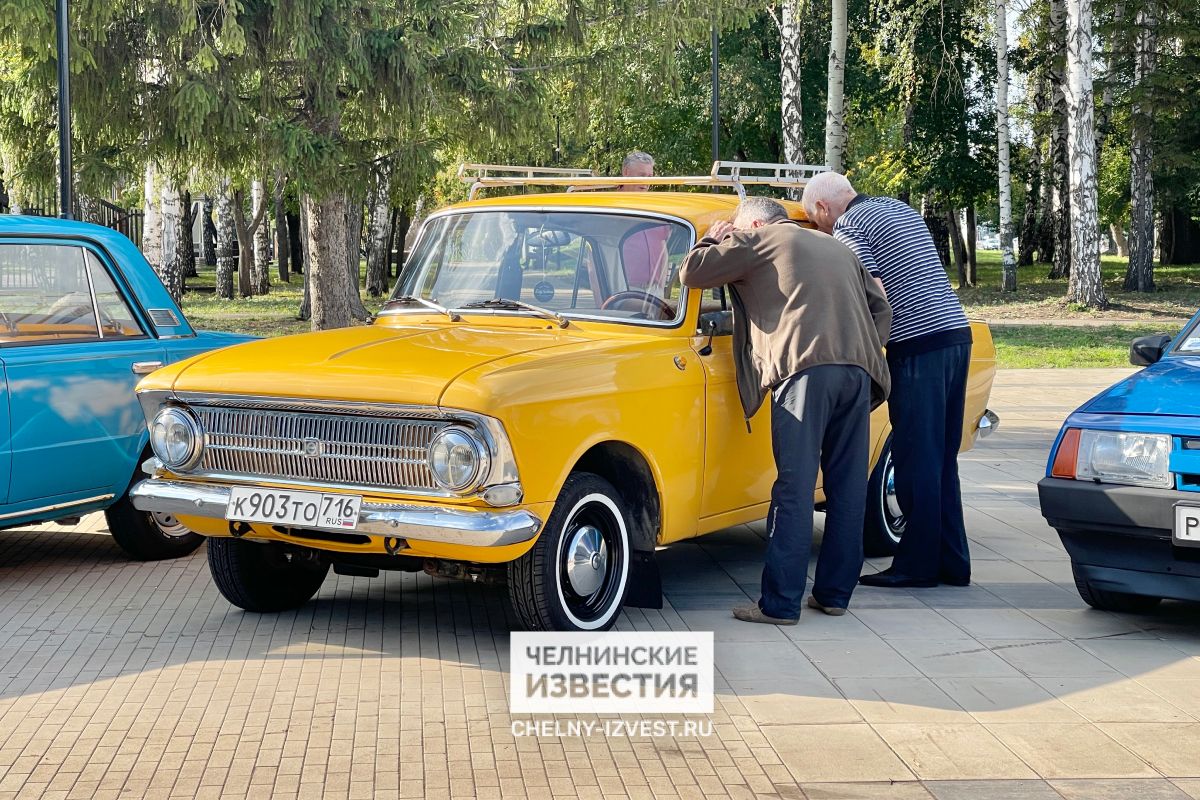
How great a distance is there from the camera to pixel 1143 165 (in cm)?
3456

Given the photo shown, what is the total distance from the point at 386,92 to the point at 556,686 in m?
15.7

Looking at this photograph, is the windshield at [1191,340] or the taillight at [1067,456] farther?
the windshield at [1191,340]

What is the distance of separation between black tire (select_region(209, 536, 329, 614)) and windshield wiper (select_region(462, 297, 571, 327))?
1421mm

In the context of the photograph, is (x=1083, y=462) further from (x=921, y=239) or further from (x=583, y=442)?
(x=583, y=442)

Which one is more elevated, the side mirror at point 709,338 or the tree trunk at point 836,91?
the tree trunk at point 836,91

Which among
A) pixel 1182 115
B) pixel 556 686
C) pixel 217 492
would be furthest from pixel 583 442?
pixel 1182 115

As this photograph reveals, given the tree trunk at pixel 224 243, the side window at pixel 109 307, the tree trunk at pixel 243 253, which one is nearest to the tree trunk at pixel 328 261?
the tree trunk at pixel 224 243

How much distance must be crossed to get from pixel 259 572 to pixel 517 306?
5.52 ft

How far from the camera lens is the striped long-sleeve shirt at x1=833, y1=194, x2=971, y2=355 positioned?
7258 mm

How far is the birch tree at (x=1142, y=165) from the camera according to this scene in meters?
33.5

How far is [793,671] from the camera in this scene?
5.89m

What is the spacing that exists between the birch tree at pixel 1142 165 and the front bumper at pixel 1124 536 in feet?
94.8

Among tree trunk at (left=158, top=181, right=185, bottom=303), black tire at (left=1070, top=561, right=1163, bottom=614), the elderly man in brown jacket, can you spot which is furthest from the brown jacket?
tree trunk at (left=158, top=181, right=185, bottom=303)

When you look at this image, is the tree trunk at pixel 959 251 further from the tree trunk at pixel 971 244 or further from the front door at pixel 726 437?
the front door at pixel 726 437
